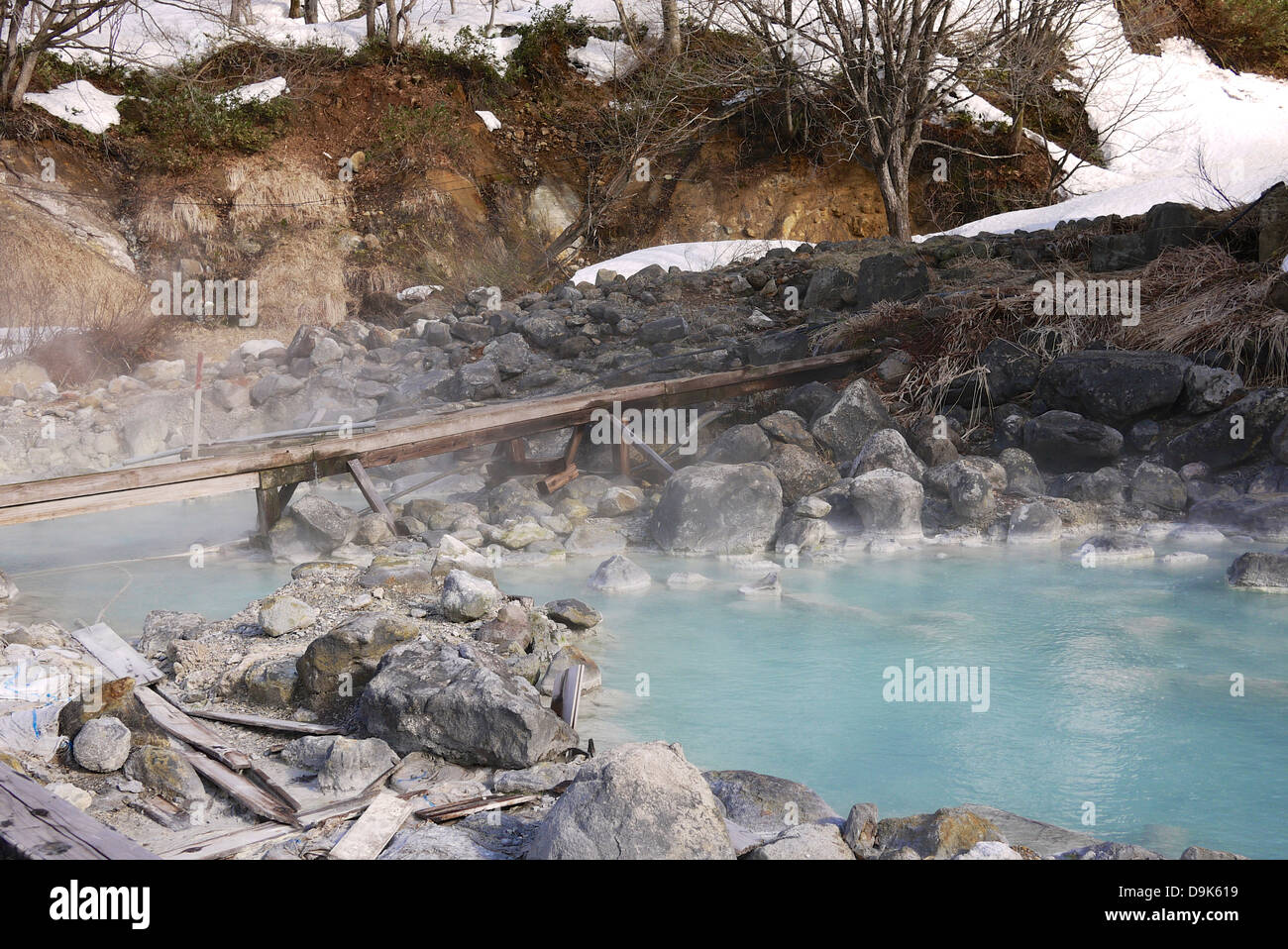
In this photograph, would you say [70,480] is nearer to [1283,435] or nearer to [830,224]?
[1283,435]

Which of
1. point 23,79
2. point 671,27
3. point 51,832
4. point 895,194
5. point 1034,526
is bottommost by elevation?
point 51,832

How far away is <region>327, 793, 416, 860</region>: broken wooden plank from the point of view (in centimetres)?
257

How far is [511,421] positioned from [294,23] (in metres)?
14.9

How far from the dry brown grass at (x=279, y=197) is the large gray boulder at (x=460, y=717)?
1345cm

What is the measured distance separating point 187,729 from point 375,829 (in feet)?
3.13

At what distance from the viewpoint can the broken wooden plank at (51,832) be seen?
183 cm

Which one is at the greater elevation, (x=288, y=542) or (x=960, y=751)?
(x=288, y=542)

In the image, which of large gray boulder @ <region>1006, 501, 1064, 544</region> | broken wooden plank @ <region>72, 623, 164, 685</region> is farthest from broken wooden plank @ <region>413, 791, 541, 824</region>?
large gray boulder @ <region>1006, 501, 1064, 544</region>

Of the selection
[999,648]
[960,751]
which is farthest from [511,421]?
[960,751]

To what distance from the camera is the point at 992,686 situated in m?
4.18

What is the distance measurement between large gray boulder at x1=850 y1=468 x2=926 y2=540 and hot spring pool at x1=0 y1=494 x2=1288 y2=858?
339 mm

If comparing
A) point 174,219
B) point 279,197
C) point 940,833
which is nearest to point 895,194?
point 279,197

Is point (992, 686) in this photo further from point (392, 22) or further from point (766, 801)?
point (392, 22)

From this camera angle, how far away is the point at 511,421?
7105mm
